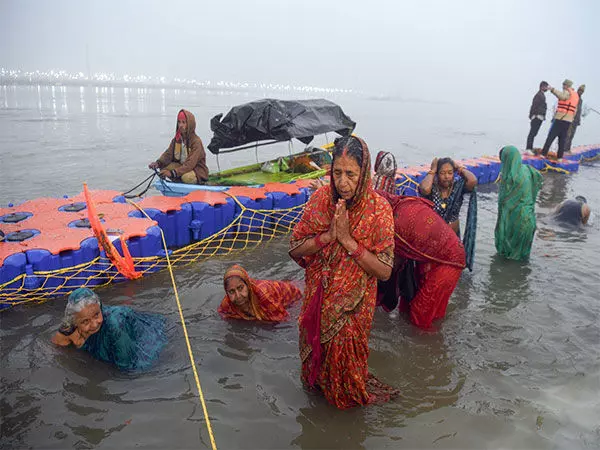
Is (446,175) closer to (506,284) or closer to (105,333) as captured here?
(506,284)

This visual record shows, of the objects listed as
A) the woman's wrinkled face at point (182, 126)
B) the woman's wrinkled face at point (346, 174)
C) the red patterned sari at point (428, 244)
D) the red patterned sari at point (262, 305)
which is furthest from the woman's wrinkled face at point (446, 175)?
the woman's wrinkled face at point (182, 126)

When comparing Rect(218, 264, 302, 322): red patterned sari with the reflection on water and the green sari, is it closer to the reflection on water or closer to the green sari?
the reflection on water

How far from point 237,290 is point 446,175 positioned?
2553 mm

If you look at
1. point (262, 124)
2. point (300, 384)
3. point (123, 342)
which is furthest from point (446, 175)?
point (262, 124)

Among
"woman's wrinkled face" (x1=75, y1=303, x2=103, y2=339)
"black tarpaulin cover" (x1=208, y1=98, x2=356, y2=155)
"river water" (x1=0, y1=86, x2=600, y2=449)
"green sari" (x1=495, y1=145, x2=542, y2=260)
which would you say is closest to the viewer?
"river water" (x1=0, y1=86, x2=600, y2=449)

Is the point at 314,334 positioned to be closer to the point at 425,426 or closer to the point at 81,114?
the point at 425,426

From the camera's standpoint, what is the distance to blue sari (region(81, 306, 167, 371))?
3.61 metres

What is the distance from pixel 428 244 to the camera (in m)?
3.93

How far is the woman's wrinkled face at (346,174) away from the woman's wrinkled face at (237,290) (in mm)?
1981

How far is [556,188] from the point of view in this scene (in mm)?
11969

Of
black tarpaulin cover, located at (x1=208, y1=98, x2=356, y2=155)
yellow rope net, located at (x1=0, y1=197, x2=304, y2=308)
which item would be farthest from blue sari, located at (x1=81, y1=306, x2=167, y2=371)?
black tarpaulin cover, located at (x1=208, y1=98, x2=356, y2=155)

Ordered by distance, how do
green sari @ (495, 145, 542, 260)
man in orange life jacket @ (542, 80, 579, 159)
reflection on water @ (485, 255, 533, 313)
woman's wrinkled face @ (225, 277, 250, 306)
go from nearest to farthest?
1. woman's wrinkled face @ (225, 277, 250, 306)
2. reflection on water @ (485, 255, 533, 313)
3. green sari @ (495, 145, 542, 260)
4. man in orange life jacket @ (542, 80, 579, 159)

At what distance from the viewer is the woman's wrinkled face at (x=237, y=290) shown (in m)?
4.27

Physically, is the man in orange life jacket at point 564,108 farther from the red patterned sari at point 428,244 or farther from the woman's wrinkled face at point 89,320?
the woman's wrinkled face at point 89,320
